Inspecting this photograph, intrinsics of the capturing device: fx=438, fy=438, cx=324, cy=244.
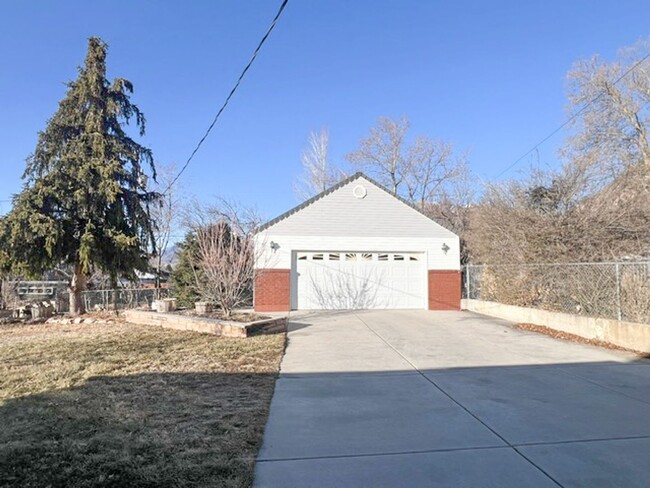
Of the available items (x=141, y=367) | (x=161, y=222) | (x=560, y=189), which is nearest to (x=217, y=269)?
(x=141, y=367)

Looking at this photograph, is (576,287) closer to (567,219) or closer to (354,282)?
(567,219)

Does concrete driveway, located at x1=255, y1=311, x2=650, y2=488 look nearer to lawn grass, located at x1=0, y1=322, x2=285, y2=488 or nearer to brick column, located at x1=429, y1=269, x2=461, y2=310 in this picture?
lawn grass, located at x1=0, y1=322, x2=285, y2=488

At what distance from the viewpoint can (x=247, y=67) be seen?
8297 millimetres

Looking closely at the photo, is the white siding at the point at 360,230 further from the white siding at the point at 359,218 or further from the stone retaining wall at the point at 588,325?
the stone retaining wall at the point at 588,325

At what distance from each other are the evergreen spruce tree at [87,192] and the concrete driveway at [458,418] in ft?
28.5

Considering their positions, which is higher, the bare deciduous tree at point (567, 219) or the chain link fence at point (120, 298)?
the bare deciduous tree at point (567, 219)

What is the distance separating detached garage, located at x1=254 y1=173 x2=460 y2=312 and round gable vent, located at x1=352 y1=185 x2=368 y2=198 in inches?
1.5

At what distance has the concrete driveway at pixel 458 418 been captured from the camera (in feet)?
10.8

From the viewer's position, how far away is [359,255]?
16.8 m

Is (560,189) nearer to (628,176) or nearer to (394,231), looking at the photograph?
(628,176)

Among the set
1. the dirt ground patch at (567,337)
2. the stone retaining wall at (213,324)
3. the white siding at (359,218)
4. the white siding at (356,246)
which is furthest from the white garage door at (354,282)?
the dirt ground patch at (567,337)

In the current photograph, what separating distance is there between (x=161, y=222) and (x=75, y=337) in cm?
1843

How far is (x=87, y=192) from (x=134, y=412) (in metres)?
11.2

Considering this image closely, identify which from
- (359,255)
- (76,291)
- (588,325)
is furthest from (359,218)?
(76,291)
